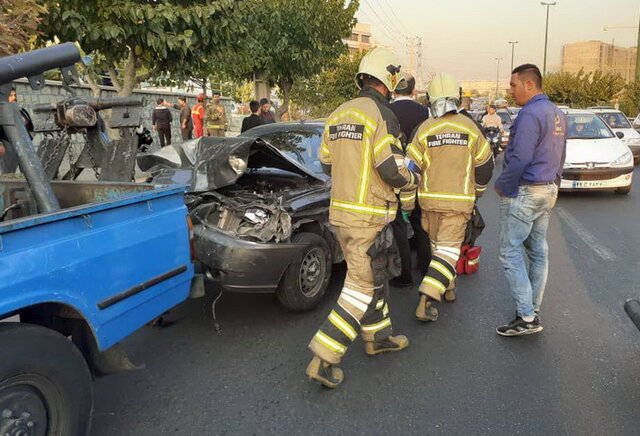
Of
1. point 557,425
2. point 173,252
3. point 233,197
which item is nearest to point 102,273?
point 173,252

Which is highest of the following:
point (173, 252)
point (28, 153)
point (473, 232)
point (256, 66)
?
point (256, 66)

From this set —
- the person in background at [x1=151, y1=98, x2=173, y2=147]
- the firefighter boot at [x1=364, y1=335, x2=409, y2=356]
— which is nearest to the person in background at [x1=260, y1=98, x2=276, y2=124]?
the person in background at [x1=151, y1=98, x2=173, y2=147]

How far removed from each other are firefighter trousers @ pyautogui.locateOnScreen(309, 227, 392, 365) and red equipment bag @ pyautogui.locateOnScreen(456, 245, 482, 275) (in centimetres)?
209

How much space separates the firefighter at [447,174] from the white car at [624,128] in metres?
12.0

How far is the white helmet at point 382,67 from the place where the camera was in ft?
11.0

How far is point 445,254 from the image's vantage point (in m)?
4.06

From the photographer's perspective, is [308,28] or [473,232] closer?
[473,232]

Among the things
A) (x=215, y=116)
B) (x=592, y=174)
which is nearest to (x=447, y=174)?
(x=592, y=174)

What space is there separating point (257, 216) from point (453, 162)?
1574 millimetres

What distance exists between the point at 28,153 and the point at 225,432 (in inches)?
70.4

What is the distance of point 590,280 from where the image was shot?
5.21 meters

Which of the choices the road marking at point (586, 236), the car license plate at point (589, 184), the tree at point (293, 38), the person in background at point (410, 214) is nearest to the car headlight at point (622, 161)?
the car license plate at point (589, 184)

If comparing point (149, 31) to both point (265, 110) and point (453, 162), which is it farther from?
point (265, 110)

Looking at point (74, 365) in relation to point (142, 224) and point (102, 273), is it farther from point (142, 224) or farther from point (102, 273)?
point (142, 224)
